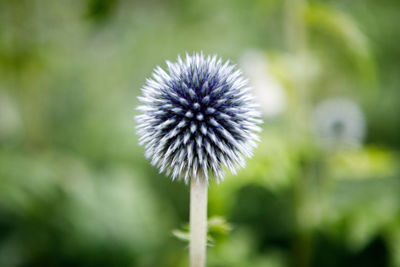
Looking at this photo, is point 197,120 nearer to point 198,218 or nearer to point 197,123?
point 197,123

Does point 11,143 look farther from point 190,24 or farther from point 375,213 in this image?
point 375,213

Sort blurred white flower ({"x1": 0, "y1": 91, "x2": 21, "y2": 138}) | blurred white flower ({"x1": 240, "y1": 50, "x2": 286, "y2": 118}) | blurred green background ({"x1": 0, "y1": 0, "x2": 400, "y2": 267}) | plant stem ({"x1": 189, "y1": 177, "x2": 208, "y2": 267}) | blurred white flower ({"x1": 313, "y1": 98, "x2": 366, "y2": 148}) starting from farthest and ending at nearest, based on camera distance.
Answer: blurred white flower ({"x1": 0, "y1": 91, "x2": 21, "y2": 138}), blurred white flower ({"x1": 313, "y1": 98, "x2": 366, "y2": 148}), blurred white flower ({"x1": 240, "y1": 50, "x2": 286, "y2": 118}), blurred green background ({"x1": 0, "y1": 0, "x2": 400, "y2": 267}), plant stem ({"x1": 189, "y1": 177, "x2": 208, "y2": 267})

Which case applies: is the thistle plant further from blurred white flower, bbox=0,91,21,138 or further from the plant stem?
blurred white flower, bbox=0,91,21,138

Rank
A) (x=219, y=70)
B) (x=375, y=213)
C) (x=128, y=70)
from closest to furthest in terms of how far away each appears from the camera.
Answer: (x=219, y=70) → (x=375, y=213) → (x=128, y=70)

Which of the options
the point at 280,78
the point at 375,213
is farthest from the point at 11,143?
the point at 375,213

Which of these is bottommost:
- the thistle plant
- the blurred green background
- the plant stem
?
the plant stem

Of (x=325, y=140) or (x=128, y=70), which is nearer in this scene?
(x=325, y=140)

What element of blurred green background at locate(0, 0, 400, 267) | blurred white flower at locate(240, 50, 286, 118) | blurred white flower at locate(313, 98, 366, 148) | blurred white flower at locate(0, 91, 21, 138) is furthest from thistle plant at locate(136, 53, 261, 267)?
blurred white flower at locate(0, 91, 21, 138)
